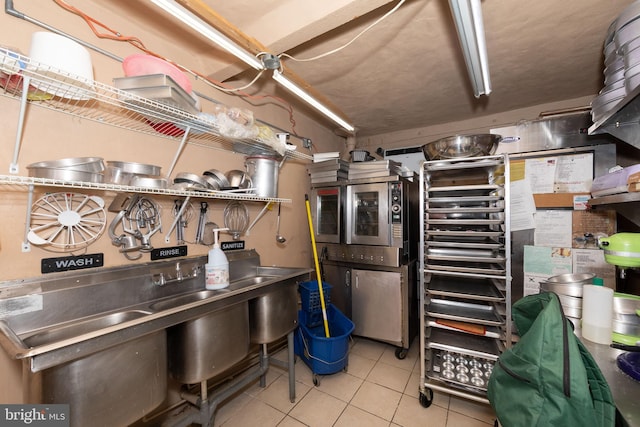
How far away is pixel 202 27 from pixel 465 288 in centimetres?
257

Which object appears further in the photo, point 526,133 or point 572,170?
point 526,133

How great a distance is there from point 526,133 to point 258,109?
2.50 metres

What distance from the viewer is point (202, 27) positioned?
49.2 inches

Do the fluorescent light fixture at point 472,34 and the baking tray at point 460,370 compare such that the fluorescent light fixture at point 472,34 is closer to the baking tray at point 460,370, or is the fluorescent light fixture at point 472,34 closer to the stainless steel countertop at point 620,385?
the stainless steel countertop at point 620,385

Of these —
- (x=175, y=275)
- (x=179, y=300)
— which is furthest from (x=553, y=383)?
(x=175, y=275)

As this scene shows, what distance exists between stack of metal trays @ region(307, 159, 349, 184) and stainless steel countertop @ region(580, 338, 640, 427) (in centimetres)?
232

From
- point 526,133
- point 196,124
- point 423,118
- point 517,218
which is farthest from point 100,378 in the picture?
point 423,118

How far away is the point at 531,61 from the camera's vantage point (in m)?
2.09

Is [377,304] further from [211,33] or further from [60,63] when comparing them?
[60,63]

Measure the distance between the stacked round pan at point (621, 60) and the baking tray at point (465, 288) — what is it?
4.32 ft

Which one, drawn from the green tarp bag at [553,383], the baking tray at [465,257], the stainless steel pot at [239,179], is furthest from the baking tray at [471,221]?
the stainless steel pot at [239,179]

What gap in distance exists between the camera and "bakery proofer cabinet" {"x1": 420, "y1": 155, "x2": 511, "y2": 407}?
5.81 ft

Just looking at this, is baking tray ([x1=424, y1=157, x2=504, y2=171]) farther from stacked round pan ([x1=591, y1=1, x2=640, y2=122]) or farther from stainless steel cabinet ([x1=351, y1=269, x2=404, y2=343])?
stainless steel cabinet ([x1=351, y1=269, x2=404, y2=343])

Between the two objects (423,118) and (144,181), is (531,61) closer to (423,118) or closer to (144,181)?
(423,118)
